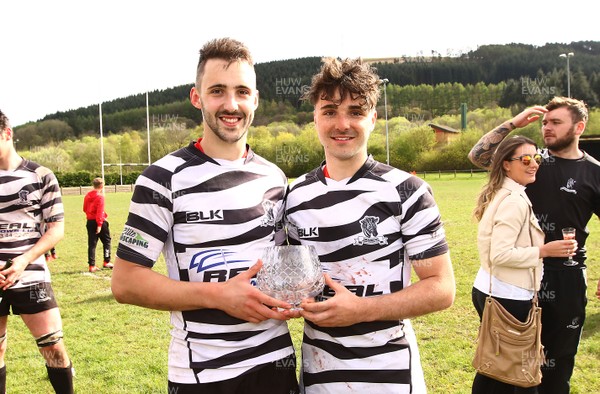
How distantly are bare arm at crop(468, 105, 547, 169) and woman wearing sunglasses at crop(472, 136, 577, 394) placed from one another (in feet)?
1.30

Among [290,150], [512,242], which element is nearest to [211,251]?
[512,242]

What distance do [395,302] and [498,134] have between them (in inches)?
120

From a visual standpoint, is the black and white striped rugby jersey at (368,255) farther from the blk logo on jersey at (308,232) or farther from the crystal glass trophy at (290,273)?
the crystal glass trophy at (290,273)

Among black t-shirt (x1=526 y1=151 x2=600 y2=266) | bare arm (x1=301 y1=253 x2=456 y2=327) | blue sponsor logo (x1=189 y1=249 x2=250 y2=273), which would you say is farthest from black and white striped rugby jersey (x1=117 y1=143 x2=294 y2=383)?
black t-shirt (x1=526 y1=151 x2=600 y2=266)

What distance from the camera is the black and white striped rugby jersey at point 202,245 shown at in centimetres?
229

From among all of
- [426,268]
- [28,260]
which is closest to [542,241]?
[426,268]

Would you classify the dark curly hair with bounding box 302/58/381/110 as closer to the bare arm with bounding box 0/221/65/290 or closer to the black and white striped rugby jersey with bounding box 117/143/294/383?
the black and white striped rugby jersey with bounding box 117/143/294/383

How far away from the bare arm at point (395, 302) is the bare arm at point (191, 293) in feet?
0.56

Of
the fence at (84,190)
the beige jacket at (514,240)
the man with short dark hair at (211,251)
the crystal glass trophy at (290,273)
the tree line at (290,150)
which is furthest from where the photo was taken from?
the tree line at (290,150)

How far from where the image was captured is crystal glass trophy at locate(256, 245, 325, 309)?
2.07 meters

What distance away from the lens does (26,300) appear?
4.37 m

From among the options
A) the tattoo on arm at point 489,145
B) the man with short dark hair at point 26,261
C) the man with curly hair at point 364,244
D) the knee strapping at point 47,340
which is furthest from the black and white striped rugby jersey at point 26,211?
the tattoo on arm at point 489,145

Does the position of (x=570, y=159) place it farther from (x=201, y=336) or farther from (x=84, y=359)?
(x=84, y=359)

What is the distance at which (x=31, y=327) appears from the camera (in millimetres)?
4438
